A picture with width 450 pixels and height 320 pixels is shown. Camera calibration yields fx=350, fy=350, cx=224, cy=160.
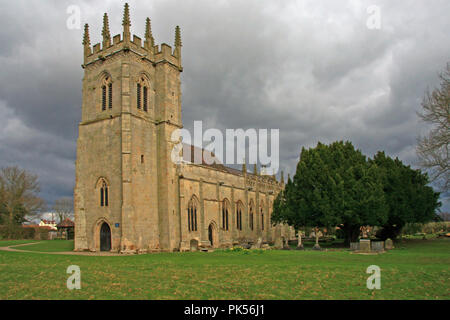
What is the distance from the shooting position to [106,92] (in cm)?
3145

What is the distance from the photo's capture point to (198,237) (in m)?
35.5

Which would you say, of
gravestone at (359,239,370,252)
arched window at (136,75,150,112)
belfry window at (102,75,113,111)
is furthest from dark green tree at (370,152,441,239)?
belfry window at (102,75,113,111)

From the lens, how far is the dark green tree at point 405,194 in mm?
37156

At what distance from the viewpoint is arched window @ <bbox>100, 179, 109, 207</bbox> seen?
1171 inches

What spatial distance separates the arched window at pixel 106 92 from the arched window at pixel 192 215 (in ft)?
40.7

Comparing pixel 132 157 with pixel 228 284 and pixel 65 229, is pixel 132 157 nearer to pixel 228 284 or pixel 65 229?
pixel 228 284

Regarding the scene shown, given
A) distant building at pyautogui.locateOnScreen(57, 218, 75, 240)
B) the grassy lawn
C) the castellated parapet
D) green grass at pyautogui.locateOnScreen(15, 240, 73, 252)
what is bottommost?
distant building at pyautogui.locateOnScreen(57, 218, 75, 240)

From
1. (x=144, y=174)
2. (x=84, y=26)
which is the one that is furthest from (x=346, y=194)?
(x=84, y=26)

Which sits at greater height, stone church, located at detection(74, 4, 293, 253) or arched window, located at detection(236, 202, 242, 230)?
stone church, located at detection(74, 4, 293, 253)

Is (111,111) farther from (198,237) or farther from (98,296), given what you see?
(98,296)

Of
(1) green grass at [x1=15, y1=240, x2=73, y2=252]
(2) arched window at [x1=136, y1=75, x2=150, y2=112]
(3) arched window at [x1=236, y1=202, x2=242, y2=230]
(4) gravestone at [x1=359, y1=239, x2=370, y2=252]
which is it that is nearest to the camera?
(4) gravestone at [x1=359, y1=239, x2=370, y2=252]

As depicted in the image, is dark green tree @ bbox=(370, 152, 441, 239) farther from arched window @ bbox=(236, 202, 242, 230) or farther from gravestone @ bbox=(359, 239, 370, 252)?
arched window @ bbox=(236, 202, 242, 230)

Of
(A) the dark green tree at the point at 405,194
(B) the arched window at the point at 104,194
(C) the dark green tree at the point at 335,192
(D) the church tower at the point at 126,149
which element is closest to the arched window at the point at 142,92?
(D) the church tower at the point at 126,149

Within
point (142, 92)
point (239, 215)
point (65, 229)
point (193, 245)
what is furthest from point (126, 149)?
point (65, 229)
